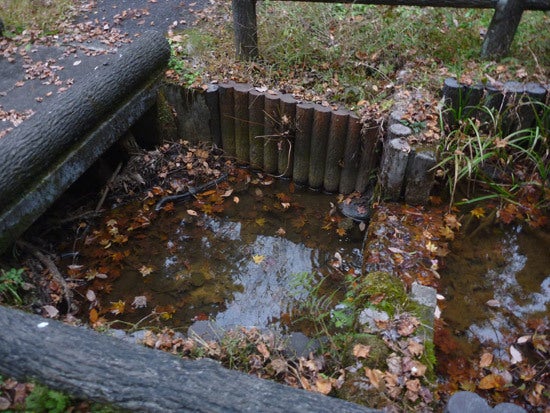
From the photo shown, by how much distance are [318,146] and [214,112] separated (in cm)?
136

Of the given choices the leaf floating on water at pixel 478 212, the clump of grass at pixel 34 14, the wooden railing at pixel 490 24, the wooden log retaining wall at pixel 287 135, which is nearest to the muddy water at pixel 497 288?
the leaf floating on water at pixel 478 212

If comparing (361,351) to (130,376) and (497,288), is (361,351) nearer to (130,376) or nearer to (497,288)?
(130,376)

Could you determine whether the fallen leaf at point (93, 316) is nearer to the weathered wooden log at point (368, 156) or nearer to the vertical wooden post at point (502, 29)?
the weathered wooden log at point (368, 156)

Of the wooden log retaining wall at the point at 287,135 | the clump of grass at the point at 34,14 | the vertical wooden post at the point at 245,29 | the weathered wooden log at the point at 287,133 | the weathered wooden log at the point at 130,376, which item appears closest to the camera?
the weathered wooden log at the point at 130,376

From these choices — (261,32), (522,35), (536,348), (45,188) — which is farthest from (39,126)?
(522,35)

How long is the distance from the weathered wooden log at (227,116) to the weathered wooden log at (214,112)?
0.05 meters

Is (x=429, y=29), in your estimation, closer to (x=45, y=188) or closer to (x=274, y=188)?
(x=274, y=188)

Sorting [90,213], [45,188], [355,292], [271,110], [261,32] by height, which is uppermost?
[261,32]

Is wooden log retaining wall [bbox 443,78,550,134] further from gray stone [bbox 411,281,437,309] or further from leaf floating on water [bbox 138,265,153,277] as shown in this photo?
leaf floating on water [bbox 138,265,153,277]

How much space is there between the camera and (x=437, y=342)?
3291 mm

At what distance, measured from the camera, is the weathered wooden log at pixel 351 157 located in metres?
4.50

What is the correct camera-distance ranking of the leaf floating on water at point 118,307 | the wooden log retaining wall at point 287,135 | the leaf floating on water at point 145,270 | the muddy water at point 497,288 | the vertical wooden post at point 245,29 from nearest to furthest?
the muddy water at point 497,288, the leaf floating on water at point 118,307, the leaf floating on water at point 145,270, the wooden log retaining wall at point 287,135, the vertical wooden post at point 245,29

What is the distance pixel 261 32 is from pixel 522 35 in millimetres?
3279

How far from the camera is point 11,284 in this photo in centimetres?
353
